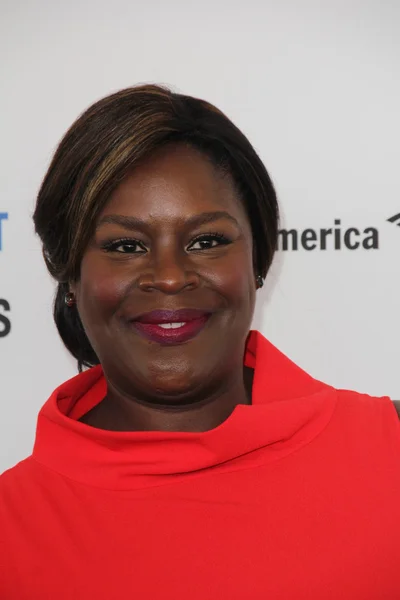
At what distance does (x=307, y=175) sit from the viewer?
4.81 feet

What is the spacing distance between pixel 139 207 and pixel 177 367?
0.66 ft

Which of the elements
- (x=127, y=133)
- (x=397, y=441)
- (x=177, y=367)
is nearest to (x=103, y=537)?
(x=177, y=367)

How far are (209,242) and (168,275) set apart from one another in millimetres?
94

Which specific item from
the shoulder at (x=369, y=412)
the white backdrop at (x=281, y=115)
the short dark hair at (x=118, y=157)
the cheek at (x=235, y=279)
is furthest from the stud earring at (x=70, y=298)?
the white backdrop at (x=281, y=115)

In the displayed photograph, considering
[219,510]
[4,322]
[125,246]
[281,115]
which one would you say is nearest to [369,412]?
[219,510]

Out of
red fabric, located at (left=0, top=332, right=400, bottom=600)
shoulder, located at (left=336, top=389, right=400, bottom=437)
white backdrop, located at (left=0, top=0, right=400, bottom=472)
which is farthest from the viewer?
white backdrop, located at (left=0, top=0, right=400, bottom=472)

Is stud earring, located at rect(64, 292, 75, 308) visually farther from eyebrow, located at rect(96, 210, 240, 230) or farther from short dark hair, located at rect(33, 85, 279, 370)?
eyebrow, located at rect(96, 210, 240, 230)

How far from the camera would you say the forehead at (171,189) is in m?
0.92

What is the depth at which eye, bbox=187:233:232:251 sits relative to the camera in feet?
3.08

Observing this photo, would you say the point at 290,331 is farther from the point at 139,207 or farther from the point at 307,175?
the point at 139,207

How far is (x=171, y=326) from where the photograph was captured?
3.04 ft

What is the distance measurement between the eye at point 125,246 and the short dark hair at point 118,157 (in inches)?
1.3

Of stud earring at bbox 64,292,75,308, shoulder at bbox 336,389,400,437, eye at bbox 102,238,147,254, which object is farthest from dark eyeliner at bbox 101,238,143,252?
shoulder at bbox 336,389,400,437

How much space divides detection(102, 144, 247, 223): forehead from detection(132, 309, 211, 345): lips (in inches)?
4.7
